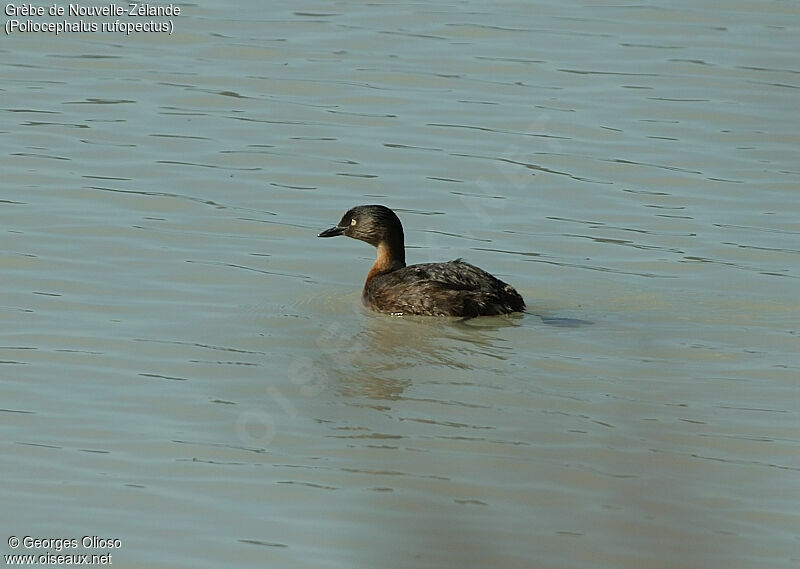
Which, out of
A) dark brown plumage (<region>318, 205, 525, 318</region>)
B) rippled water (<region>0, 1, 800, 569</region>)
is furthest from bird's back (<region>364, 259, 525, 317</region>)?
rippled water (<region>0, 1, 800, 569</region>)

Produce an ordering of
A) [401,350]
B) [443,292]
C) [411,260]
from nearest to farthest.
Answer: [401,350], [443,292], [411,260]

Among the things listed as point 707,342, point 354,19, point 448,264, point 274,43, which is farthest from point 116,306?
point 354,19

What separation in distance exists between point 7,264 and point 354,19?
842 centimetres

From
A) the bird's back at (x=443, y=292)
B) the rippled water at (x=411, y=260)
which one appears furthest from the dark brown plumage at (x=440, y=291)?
the rippled water at (x=411, y=260)

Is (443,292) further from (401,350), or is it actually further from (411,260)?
(411,260)

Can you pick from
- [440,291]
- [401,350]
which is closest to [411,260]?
[440,291]

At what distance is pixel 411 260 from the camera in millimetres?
12656

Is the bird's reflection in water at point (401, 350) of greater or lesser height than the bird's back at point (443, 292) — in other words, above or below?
below

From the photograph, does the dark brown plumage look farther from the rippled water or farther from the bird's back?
the rippled water

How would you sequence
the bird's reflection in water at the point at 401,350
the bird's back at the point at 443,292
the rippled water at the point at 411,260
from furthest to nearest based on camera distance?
the bird's back at the point at 443,292
the bird's reflection in water at the point at 401,350
the rippled water at the point at 411,260

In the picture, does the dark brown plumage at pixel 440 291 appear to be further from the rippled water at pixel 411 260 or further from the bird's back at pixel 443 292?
the rippled water at pixel 411 260

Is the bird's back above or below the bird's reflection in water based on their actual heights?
above

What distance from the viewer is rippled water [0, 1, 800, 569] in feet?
23.0

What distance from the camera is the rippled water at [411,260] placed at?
7004 mm
